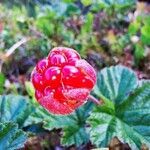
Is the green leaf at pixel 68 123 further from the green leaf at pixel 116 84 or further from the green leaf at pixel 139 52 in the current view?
the green leaf at pixel 139 52

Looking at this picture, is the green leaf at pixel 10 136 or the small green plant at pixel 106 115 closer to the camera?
the green leaf at pixel 10 136

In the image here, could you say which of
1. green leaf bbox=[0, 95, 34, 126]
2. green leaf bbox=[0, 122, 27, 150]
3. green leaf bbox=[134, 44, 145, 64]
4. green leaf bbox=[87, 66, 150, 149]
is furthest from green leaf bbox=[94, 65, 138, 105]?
green leaf bbox=[134, 44, 145, 64]

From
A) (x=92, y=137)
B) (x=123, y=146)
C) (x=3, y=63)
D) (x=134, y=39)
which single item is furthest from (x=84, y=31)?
(x=92, y=137)

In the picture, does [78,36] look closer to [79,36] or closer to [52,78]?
[79,36]

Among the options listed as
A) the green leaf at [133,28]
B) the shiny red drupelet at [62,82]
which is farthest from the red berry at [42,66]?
the green leaf at [133,28]

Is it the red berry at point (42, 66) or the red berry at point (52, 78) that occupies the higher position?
the red berry at point (42, 66)

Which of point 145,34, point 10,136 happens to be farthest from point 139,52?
point 10,136
